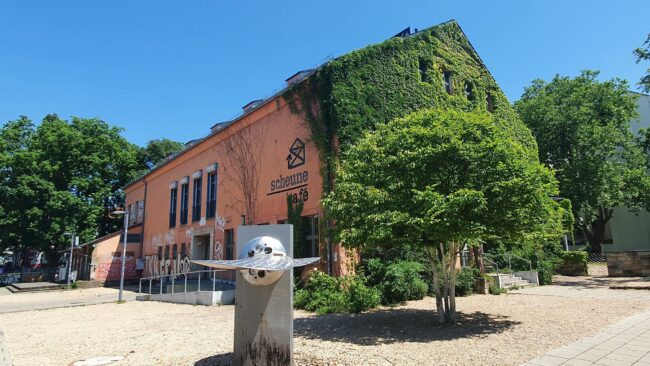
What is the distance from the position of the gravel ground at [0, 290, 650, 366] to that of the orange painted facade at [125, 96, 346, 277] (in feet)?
14.6

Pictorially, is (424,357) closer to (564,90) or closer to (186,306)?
(186,306)

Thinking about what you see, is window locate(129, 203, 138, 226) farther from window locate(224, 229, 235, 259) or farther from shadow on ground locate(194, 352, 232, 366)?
shadow on ground locate(194, 352, 232, 366)

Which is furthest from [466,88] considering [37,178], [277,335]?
[37,178]

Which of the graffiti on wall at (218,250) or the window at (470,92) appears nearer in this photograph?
the graffiti on wall at (218,250)

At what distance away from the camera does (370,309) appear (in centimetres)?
1178

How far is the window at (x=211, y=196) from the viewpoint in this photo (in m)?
21.7

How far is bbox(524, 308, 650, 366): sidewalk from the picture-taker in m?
5.73

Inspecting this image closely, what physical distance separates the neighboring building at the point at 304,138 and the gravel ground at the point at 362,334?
4.38m

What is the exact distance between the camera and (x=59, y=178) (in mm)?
35812

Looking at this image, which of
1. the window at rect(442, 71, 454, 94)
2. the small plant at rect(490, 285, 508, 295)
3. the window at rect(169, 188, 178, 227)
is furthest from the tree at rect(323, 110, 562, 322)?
the window at rect(169, 188, 178, 227)

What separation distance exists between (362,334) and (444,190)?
3.36 metres

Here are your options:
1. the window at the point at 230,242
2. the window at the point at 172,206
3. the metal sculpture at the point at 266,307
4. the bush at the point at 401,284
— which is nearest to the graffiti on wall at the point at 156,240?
the window at the point at 172,206

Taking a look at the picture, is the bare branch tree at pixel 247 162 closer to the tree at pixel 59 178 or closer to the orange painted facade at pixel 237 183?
the orange painted facade at pixel 237 183

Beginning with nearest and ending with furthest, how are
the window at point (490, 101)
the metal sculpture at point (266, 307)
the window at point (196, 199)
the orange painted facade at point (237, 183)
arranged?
the metal sculpture at point (266, 307)
the orange painted facade at point (237, 183)
the window at point (490, 101)
the window at point (196, 199)
